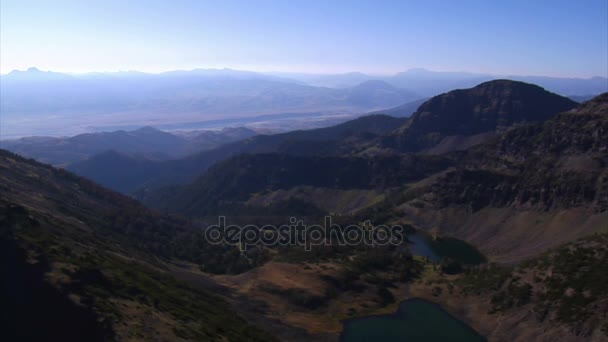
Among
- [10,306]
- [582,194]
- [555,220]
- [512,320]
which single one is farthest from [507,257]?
[10,306]

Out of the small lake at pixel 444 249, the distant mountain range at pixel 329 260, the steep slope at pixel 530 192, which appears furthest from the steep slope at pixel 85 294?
the steep slope at pixel 530 192

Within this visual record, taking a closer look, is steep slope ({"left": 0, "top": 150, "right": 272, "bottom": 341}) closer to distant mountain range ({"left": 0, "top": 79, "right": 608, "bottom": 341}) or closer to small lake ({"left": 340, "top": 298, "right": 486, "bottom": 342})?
distant mountain range ({"left": 0, "top": 79, "right": 608, "bottom": 341})

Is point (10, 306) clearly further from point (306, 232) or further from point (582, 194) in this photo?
point (582, 194)

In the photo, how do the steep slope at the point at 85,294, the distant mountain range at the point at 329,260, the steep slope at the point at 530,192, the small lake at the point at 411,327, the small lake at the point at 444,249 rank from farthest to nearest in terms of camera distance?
1. the steep slope at the point at 530,192
2. the small lake at the point at 444,249
3. the small lake at the point at 411,327
4. the distant mountain range at the point at 329,260
5. the steep slope at the point at 85,294

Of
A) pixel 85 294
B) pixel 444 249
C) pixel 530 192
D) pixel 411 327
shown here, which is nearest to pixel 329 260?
pixel 411 327

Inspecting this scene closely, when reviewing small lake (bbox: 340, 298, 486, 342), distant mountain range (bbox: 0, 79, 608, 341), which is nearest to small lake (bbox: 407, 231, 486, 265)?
distant mountain range (bbox: 0, 79, 608, 341)

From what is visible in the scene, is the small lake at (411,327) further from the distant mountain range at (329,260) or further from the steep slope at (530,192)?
the steep slope at (530,192)
